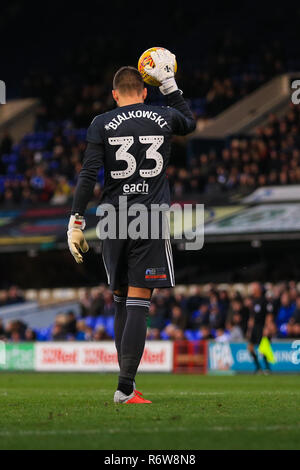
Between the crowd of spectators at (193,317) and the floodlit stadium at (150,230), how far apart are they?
57mm

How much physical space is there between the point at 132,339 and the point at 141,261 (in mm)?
634

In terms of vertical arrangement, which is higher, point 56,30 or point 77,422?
point 56,30

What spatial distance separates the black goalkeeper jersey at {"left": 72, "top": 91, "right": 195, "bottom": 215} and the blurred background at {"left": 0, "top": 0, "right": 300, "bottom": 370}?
49.1 ft

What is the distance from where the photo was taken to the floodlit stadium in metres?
7.62

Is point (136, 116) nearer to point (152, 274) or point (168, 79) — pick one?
point (168, 79)

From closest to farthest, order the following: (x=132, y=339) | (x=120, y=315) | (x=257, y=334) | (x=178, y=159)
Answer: (x=132, y=339), (x=120, y=315), (x=257, y=334), (x=178, y=159)

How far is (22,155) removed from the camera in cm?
3706

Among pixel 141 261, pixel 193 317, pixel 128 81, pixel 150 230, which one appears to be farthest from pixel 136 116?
pixel 193 317

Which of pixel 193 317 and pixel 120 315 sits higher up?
pixel 120 315

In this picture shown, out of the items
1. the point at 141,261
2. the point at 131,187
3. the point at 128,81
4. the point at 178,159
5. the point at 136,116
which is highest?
the point at 178,159

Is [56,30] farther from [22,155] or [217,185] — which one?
[217,185]

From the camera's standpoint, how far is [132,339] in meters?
7.65
